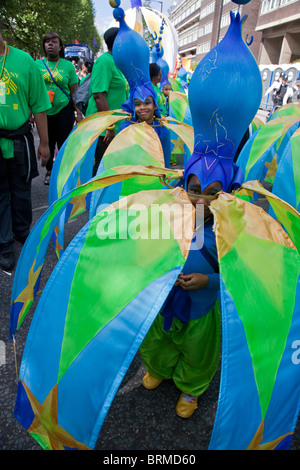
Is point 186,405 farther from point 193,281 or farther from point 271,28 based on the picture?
point 271,28

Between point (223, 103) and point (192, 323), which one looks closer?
point (223, 103)

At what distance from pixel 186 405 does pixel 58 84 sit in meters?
3.75

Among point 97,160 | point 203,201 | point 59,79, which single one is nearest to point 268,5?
point 59,79

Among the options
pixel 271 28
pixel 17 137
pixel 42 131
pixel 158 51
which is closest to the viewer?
pixel 17 137

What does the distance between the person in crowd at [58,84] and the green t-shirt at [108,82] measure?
2.81 ft

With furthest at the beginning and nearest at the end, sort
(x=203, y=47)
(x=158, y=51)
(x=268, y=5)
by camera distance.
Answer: (x=203, y=47) < (x=268, y=5) < (x=158, y=51)

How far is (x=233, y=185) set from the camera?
4.18ft

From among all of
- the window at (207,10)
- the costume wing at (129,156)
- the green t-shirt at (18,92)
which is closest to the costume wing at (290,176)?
the costume wing at (129,156)

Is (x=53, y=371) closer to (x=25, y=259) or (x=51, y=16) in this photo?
(x=25, y=259)

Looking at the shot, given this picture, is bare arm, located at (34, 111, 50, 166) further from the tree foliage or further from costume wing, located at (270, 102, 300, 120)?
the tree foliage

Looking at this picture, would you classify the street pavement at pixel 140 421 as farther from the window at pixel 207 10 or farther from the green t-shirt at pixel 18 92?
the window at pixel 207 10

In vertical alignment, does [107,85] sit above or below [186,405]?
above

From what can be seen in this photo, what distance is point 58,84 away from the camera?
3.97 m
